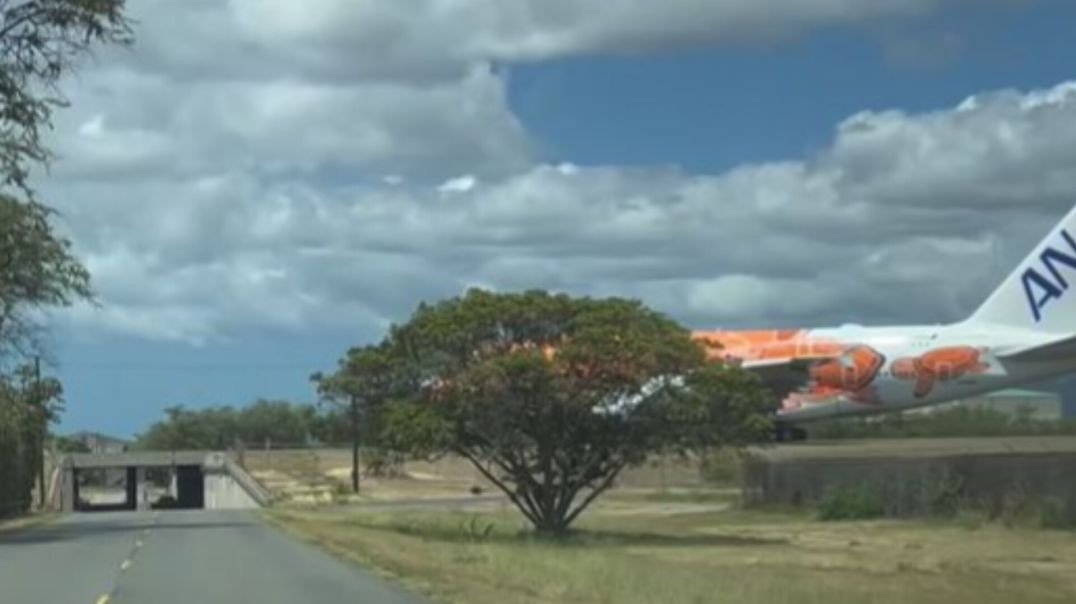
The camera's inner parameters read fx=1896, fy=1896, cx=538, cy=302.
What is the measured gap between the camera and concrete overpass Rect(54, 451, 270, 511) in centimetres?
11969

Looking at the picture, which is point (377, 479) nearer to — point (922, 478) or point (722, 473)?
point (722, 473)

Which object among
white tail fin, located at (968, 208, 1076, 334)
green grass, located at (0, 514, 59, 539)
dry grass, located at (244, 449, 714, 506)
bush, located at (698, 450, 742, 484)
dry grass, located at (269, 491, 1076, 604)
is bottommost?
dry grass, located at (269, 491, 1076, 604)

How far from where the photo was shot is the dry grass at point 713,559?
26.2m

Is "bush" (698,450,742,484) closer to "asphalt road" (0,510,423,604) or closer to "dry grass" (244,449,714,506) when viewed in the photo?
"dry grass" (244,449,714,506)

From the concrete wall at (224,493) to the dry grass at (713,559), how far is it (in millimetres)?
54290

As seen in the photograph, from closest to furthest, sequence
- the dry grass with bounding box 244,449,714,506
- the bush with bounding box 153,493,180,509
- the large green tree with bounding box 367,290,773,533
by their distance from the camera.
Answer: the large green tree with bounding box 367,290,773,533
the dry grass with bounding box 244,449,714,506
the bush with bounding box 153,493,180,509

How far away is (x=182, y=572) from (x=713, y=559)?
11824mm

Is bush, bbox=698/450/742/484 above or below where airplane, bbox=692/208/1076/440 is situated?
below

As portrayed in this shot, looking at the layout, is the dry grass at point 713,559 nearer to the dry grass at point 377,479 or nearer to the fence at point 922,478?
the fence at point 922,478

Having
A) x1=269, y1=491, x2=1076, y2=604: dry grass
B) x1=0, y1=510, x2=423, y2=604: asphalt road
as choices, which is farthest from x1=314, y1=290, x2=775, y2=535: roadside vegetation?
x1=0, y1=510, x2=423, y2=604: asphalt road

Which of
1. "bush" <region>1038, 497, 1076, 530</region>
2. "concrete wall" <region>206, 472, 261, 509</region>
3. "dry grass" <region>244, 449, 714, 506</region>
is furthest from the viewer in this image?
"concrete wall" <region>206, 472, 261, 509</region>

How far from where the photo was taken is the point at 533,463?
Result: 48656 millimetres

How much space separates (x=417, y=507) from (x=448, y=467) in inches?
1318

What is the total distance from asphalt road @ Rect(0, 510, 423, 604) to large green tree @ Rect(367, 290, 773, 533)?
535cm
